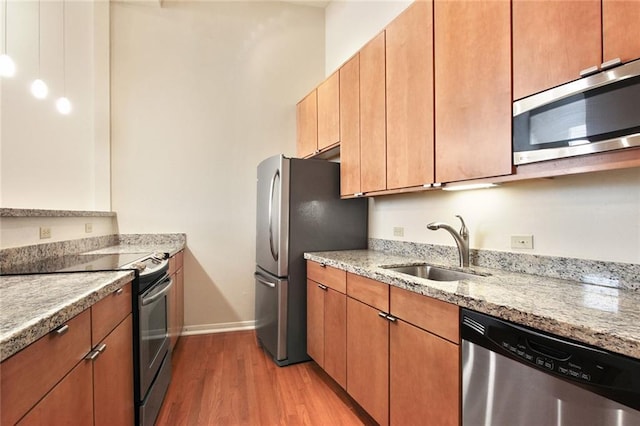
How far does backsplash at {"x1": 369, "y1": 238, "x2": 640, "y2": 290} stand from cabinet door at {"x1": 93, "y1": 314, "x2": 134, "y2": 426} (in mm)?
1799

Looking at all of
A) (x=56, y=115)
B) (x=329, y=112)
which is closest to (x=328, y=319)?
(x=329, y=112)

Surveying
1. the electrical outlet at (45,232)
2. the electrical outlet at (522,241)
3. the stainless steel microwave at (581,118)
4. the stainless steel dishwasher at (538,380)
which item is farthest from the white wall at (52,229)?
the electrical outlet at (522,241)

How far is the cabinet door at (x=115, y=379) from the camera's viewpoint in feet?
3.86

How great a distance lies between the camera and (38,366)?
0.80m

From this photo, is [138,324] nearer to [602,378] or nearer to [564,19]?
[602,378]

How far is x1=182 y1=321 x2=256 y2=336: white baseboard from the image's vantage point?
3271mm

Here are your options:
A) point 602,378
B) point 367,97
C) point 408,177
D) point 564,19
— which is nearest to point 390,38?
point 367,97

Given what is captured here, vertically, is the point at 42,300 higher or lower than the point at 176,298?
higher

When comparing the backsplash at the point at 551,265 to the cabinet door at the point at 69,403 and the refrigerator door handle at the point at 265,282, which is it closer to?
the refrigerator door handle at the point at 265,282

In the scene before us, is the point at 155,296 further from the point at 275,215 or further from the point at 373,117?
the point at 373,117

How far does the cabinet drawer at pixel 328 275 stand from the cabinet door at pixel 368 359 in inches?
5.0

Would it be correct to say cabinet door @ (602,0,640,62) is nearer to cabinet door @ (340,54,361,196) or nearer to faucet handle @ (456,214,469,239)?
faucet handle @ (456,214,469,239)

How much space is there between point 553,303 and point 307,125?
2738 millimetres

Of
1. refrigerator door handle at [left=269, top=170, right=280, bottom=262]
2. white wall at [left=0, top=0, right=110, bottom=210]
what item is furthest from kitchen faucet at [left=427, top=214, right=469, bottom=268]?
white wall at [left=0, top=0, right=110, bottom=210]
